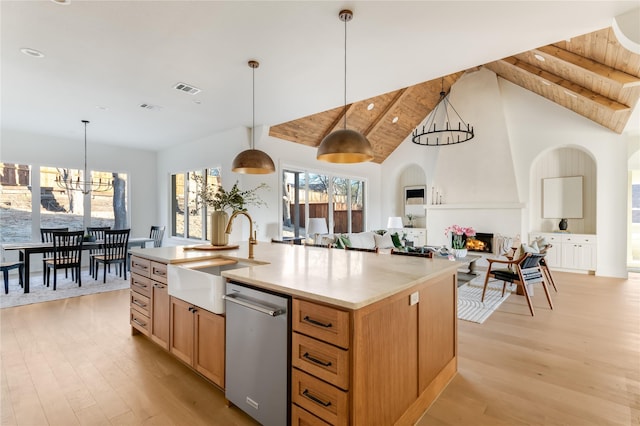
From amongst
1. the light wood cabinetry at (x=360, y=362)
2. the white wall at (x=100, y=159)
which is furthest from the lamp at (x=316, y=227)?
the light wood cabinetry at (x=360, y=362)

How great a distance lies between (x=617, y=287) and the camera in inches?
206

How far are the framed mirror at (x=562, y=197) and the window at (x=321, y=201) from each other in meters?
4.58

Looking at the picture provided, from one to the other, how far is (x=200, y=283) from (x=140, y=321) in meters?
1.42

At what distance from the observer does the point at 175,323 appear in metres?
2.50

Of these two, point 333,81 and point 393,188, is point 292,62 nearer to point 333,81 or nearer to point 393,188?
point 333,81

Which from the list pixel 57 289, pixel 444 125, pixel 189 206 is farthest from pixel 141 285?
pixel 444 125

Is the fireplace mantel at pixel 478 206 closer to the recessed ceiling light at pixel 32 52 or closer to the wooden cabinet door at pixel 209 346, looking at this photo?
the wooden cabinet door at pixel 209 346

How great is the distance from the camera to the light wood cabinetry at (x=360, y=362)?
139 centimetres

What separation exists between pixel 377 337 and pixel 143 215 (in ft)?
27.0

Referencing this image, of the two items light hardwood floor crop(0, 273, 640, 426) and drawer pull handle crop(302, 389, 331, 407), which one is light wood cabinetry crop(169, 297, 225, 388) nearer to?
light hardwood floor crop(0, 273, 640, 426)

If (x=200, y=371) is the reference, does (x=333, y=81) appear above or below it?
above

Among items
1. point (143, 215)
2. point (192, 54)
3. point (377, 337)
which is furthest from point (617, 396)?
point (143, 215)

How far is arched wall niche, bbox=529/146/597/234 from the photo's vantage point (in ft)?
21.8

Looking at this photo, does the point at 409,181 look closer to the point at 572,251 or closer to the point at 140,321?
the point at 572,251
